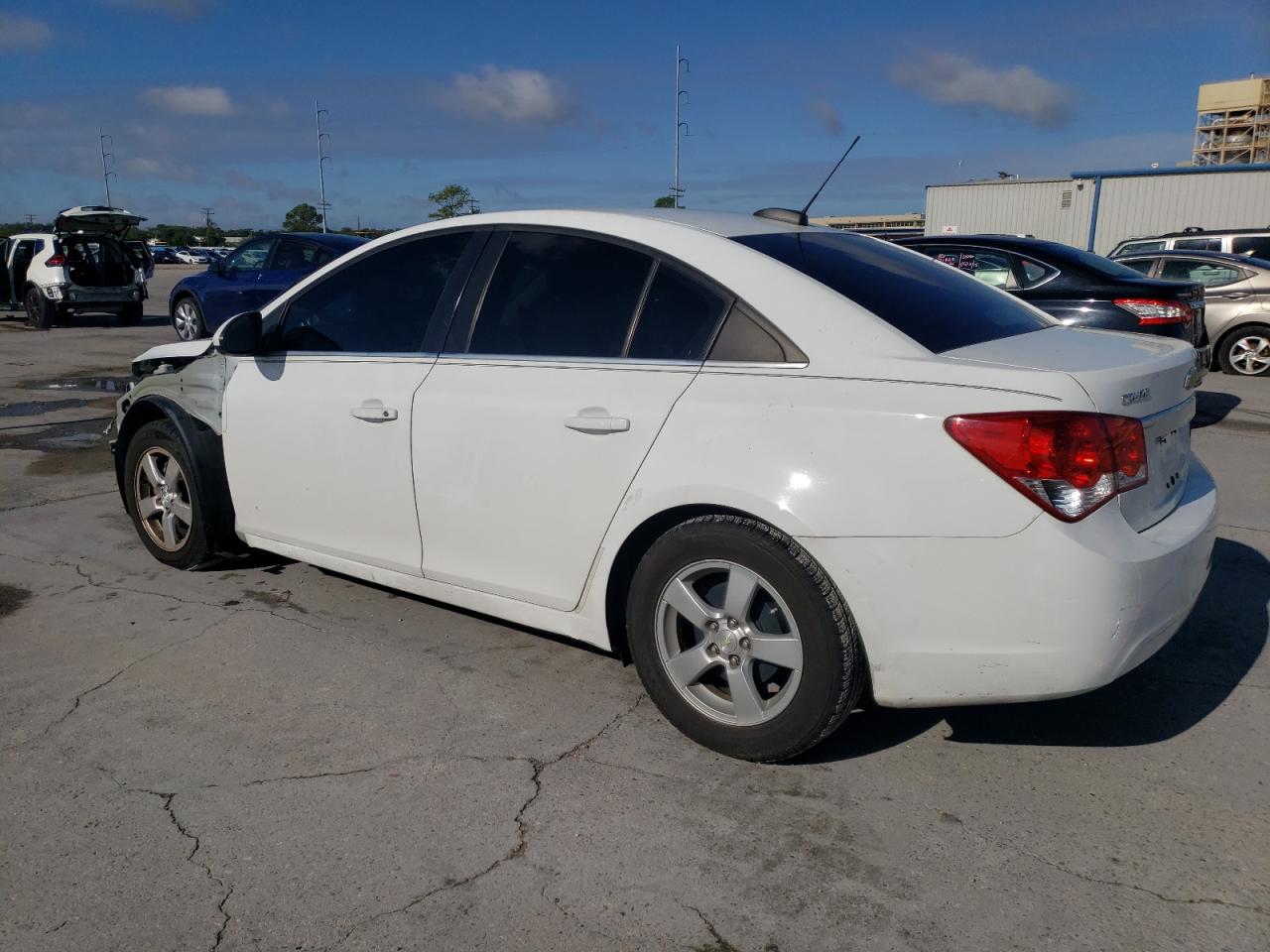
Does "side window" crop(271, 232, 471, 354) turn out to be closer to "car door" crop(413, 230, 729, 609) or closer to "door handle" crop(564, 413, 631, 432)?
"car door" crop(413, 230, 729, 609)

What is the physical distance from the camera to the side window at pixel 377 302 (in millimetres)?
3939

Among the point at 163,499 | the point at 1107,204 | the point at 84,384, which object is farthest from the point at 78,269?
the point at 1107,204

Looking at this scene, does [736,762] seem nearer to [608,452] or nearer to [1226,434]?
[608,452]

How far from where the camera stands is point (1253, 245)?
1691cm

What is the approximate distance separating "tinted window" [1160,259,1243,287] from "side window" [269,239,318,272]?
10.3 meters

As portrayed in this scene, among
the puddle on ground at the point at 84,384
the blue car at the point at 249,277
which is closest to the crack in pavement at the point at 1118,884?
the blue car at the point at 249,277

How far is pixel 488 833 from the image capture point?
2.77 metres

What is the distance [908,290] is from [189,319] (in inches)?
541

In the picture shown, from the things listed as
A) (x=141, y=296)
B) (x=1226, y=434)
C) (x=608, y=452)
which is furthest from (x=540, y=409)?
(x=141, y=296)

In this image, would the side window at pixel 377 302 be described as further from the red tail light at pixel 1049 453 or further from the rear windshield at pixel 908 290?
the red tail light at pixel 1049 453

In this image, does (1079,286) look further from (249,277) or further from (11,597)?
(249,277)

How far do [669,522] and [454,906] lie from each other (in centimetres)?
125

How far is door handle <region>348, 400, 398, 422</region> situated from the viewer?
3.82 meters

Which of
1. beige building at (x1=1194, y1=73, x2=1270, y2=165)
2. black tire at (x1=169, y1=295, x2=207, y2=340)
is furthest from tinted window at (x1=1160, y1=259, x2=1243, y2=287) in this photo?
beige building at (x1=1194, y1=73, x2=1270, y2=165)
